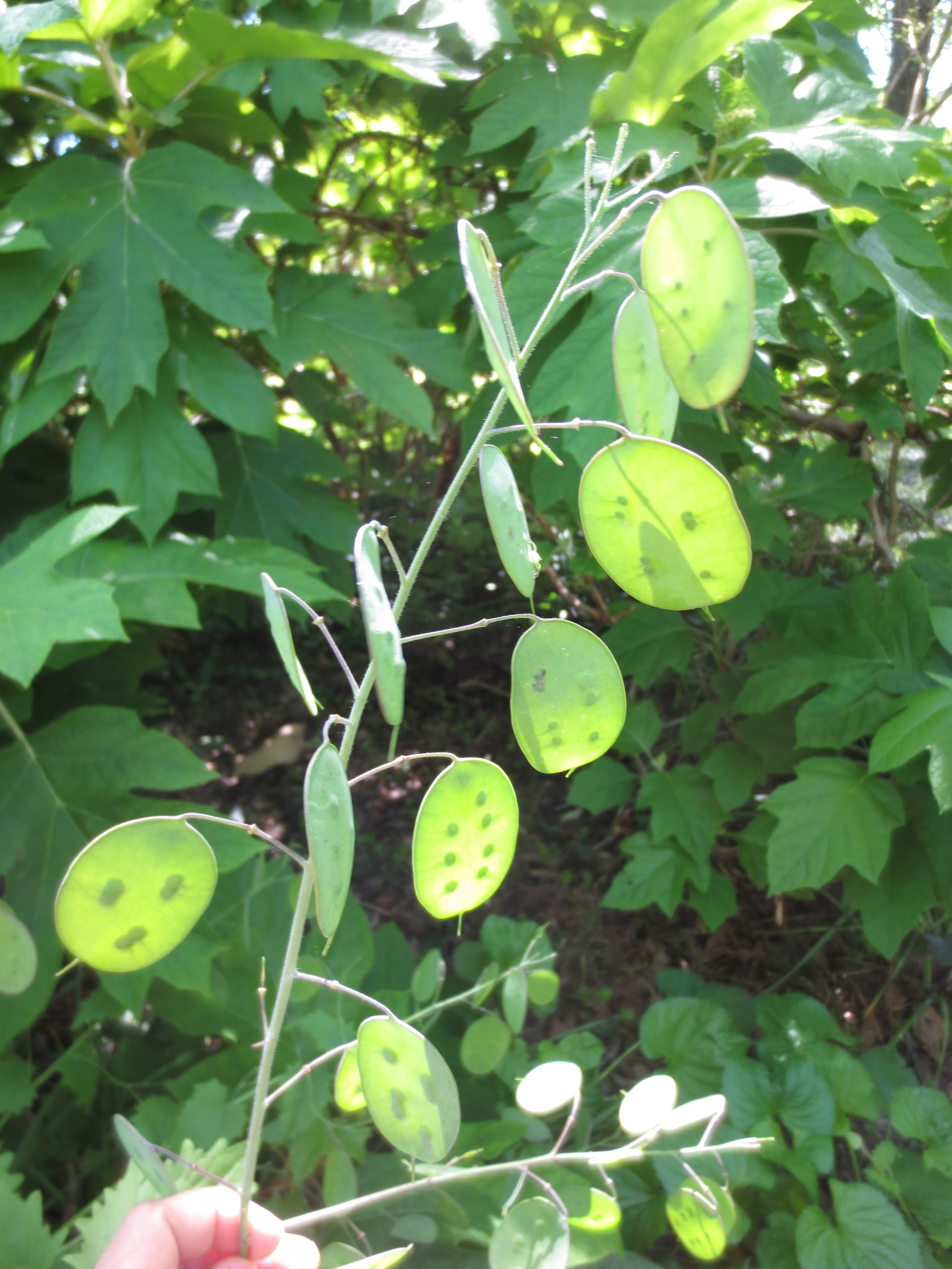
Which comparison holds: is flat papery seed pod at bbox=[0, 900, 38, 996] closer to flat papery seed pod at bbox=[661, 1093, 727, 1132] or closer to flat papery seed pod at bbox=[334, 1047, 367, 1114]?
flat papery seed pod at bbox=[334, 1047, 367, 1114]

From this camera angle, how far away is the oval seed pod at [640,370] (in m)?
0.46

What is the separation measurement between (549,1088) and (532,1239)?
11 centimetres

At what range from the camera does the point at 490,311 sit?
40 centimetres

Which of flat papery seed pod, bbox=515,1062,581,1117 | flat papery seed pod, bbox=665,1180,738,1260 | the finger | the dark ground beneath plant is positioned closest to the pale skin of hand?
the finger

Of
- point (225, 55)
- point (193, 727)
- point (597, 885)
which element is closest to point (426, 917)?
point (597, 885)

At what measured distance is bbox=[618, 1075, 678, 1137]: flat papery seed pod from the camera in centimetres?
73

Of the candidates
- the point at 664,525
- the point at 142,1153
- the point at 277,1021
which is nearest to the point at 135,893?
the point at 277,1021

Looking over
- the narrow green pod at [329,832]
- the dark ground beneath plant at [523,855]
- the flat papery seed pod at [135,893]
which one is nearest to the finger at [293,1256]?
the flat papery seed pod at [135,893]

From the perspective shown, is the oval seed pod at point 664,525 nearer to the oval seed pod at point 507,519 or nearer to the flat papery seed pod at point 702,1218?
the oval seed pod at point 507,519

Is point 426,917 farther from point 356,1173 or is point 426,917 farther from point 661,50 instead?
point 661,50

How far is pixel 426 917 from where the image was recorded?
7.27ft

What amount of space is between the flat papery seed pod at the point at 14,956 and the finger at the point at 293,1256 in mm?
353

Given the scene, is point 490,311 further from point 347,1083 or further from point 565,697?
point 347,1083

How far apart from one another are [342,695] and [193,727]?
0.49m
